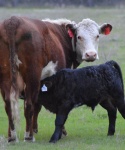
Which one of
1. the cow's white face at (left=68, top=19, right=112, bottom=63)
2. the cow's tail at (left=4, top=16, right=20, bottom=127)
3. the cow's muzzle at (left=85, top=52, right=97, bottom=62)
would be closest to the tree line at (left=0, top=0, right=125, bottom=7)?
the cow's white face at (left=68, top=19, right=112, bottom=63)

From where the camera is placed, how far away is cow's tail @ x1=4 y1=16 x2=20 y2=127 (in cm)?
969

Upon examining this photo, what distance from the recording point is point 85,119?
12.4 meters

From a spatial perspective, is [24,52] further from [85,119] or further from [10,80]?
[85,119]

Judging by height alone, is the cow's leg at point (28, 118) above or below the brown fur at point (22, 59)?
below

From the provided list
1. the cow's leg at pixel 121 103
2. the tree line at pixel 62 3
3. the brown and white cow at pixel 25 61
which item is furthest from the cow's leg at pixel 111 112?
the tree line at pixel 62 3

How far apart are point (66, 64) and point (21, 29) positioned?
6.10 feet

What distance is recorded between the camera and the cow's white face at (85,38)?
11.2 metres

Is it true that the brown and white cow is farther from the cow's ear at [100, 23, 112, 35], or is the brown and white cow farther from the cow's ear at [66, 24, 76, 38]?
the cow's ear at [100, 23, 112, 35]

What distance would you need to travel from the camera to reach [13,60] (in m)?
9.67

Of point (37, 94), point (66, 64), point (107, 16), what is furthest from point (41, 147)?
point (107, 16)

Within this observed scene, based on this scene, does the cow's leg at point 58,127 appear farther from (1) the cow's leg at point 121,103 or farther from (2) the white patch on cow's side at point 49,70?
(1) the cow's leg at point 121,103

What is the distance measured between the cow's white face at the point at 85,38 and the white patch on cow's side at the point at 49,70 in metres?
0.75

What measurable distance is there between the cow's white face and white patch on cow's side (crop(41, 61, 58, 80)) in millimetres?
750

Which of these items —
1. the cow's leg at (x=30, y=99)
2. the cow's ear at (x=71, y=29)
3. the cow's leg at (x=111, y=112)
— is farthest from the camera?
the cow's ear at (x=71, y=29)
